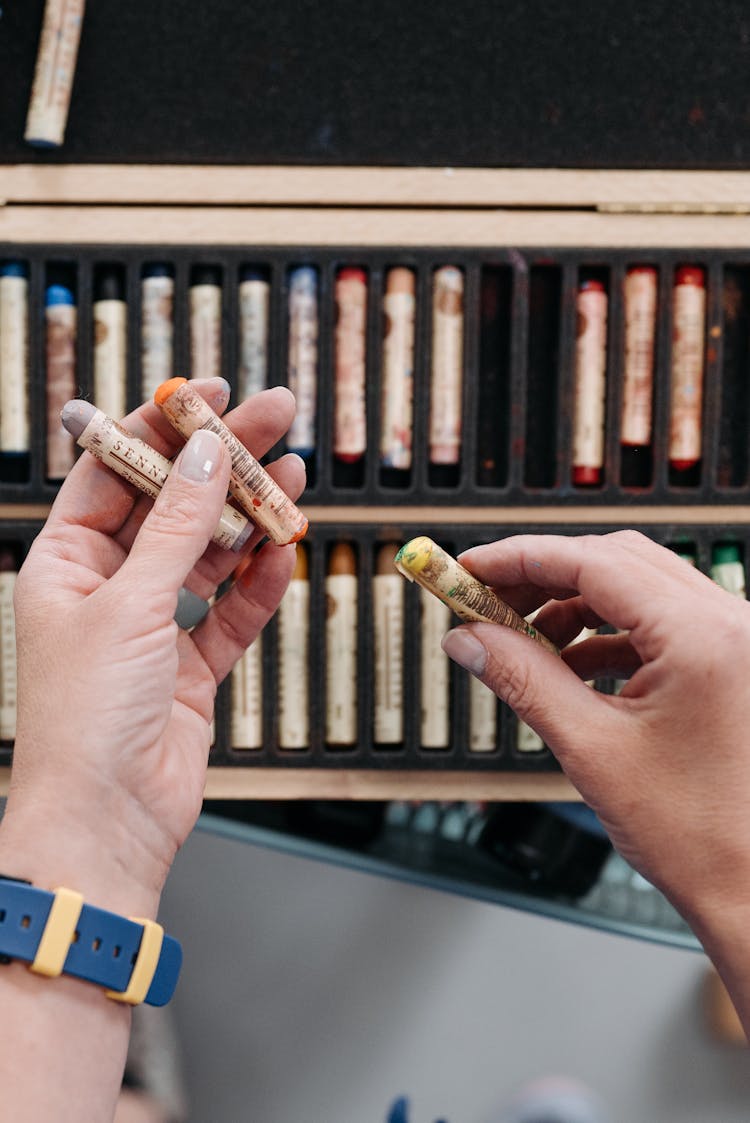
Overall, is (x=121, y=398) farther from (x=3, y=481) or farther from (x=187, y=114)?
(x=187, y=114)

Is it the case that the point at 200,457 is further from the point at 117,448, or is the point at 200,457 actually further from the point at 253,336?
the point at 253,336

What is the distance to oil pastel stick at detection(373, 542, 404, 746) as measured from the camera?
0.84m

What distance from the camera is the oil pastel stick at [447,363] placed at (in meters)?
0.82

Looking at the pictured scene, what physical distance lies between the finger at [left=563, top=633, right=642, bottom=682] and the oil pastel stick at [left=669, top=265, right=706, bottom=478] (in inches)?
11.2

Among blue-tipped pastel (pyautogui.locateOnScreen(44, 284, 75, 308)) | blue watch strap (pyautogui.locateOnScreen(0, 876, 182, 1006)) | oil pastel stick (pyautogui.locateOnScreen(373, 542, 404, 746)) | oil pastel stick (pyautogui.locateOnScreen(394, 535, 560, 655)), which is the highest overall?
blue-tipped pastel (pyautogui.locateOnScreen(44, 284, 75, 308))

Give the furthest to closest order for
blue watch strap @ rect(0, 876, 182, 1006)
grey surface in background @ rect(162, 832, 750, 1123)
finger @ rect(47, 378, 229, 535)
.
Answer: grey surface in background @ rect(162, 832, 750, 1123), finger @ rect(47, 378, 229, 535), blue watch strap @ rect(0, 876, 182, 1006)

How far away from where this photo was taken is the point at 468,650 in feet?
1.85

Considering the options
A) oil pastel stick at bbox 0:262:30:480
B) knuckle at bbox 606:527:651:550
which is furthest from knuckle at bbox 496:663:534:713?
oil pastel stick at bbox 0:262:30:480

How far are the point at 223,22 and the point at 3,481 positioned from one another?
491mm

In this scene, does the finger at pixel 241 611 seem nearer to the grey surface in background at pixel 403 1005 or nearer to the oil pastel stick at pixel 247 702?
the oil pastel stick at pixel 247 702

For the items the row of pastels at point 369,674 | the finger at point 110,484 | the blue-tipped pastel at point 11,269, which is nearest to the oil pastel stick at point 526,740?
the row of pastels at point 369,674

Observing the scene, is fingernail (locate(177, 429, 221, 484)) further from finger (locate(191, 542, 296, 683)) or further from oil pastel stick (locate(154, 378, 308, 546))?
finger (locate(191, 542, 296, 683))

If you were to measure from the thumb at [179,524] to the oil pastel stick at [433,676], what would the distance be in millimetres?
348

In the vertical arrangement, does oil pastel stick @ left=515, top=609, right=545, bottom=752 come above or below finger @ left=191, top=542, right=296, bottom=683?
below
